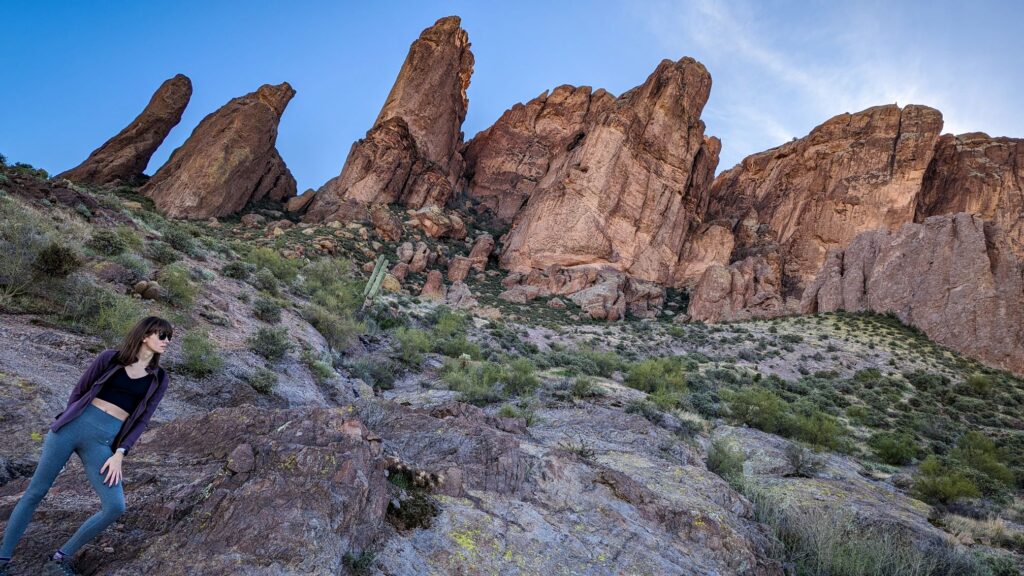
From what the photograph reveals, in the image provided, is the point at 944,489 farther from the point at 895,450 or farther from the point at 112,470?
the point at 112,470

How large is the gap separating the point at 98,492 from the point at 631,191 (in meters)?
51.9

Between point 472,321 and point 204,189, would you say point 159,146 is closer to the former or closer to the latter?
point 204,189

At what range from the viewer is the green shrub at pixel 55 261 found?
685cm

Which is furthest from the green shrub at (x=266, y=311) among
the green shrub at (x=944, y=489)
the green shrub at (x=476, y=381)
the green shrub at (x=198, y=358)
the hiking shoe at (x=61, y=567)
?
the green shrub at (x=944, y=489)

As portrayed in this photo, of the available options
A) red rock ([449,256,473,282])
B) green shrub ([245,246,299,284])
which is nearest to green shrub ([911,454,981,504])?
green shrub ([245,246,299,284])

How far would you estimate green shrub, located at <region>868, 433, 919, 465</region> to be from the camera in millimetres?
10750

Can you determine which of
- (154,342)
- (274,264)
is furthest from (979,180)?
(154,342)

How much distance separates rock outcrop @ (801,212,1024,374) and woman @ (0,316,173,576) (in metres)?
35.7

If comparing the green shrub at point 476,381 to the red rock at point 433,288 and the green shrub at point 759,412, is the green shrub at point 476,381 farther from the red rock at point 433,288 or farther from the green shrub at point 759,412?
the red rock at point 433,288

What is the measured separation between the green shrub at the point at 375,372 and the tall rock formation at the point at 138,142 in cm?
4423

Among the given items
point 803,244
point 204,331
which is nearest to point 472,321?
point 204,331

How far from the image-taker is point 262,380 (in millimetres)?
7324

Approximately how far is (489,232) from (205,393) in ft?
163

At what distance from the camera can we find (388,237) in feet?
141
